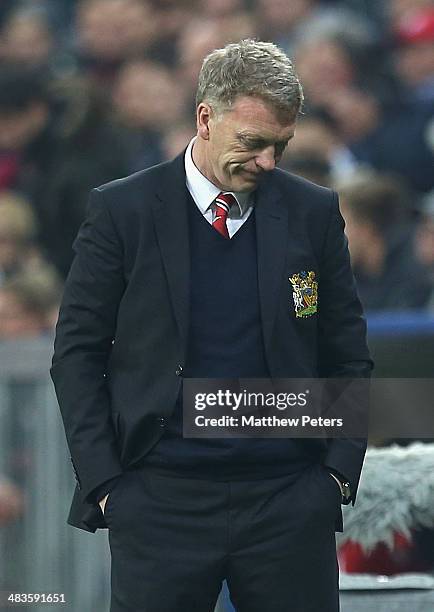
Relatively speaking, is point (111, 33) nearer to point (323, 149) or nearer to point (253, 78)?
point (323, 149)

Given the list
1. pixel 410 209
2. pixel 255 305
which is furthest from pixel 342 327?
pixel 410 209

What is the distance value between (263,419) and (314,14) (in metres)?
3.32

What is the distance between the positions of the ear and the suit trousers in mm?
714

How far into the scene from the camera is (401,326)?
381 cm

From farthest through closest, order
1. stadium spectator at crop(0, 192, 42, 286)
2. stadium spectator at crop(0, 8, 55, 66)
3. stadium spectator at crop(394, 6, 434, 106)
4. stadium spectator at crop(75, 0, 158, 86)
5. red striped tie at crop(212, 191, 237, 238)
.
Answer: stadium spectator at crop(0, 8, 55, 66), stadium spectator at crop(75, 0, 158, 86), stadium spectator at crop(0, 192, 42, 286), stadium spectator at crop(394, 6, 434, 106), red striped tie at crop(212, 191, 237, 238)

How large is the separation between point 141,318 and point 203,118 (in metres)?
0.44

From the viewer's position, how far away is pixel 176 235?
8.55ft

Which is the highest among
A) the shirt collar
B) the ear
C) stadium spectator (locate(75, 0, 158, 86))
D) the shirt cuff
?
stadium spectator (locate(75, 0, 158, 86))

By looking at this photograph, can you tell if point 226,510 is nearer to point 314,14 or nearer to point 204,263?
point 204,263

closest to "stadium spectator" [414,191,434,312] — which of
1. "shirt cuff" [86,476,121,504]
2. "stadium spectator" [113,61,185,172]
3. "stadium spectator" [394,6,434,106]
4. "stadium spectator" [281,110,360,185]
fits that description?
"stadium spectator" [281,110,360,185]

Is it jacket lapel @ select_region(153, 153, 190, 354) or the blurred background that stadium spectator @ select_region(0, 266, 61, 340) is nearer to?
the blurred background

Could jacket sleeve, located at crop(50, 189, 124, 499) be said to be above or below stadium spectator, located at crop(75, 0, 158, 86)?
below

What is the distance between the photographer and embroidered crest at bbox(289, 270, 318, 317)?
2.63 metres

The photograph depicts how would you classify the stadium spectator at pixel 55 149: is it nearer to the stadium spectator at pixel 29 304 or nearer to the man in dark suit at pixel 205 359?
the stadium spectator at pixel 29 304
